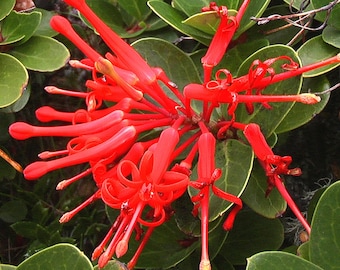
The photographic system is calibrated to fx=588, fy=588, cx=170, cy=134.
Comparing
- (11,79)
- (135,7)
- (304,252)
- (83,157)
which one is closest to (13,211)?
(11,79)

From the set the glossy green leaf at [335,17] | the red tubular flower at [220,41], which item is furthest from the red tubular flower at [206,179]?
the glossy green leaf at [335,17]

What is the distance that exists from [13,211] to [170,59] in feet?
2.34

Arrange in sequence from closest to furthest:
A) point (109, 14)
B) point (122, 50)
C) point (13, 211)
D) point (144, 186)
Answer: point (144, 186) → point (122, 50) → point (109, 14) → point (13, 211)

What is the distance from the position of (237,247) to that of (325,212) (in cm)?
42

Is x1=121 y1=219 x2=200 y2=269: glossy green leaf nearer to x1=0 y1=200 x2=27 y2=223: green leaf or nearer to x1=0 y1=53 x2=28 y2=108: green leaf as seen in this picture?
x1=0 y1=53 x2=28 y2=108: green leaf

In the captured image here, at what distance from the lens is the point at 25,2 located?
1.31 metres

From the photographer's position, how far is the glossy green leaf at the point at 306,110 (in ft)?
3.35

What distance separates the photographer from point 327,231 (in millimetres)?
864

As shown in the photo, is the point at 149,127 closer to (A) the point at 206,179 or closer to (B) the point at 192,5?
(A) the point at 206,179

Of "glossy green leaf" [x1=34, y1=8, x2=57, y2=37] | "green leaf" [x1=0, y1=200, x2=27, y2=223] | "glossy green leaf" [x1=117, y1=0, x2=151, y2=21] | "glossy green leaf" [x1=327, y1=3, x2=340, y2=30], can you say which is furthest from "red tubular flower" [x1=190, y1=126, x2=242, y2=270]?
"green leaf" [x1=0, y1=200, x2=27, y2=223]

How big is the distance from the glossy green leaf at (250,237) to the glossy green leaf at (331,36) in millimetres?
380

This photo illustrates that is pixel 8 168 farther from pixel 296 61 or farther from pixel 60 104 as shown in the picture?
pixel 296 61

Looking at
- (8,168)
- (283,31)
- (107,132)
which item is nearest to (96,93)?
(107,132)

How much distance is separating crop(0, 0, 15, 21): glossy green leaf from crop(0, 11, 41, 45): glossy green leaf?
0.08ft
